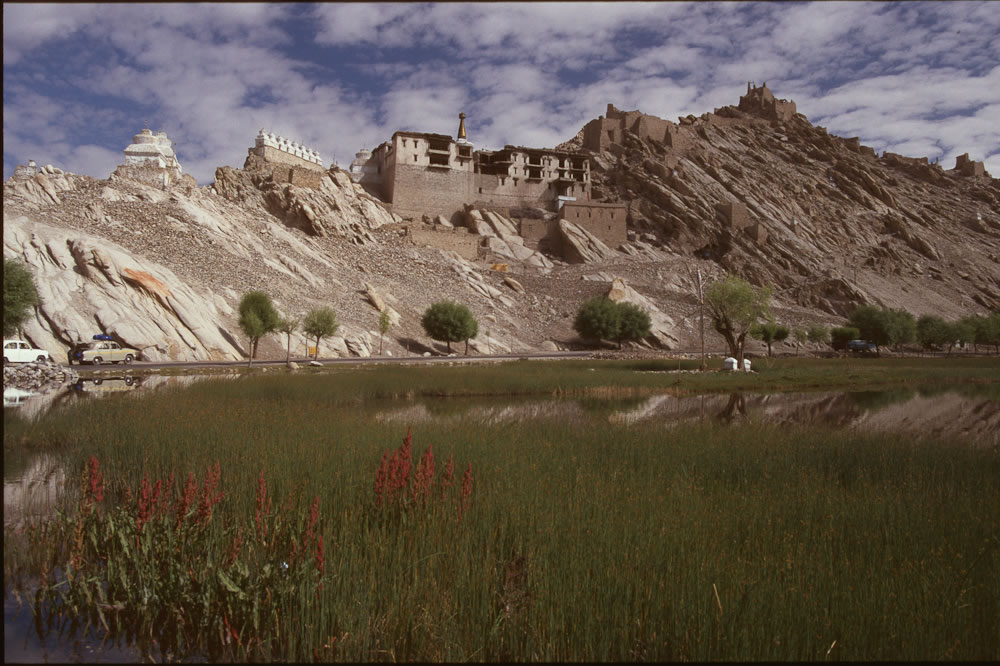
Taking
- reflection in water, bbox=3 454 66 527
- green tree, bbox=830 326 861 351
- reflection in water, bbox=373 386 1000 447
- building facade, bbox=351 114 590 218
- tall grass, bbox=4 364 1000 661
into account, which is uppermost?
building facade, bbox=351 114 590 218

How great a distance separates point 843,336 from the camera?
70.5 m

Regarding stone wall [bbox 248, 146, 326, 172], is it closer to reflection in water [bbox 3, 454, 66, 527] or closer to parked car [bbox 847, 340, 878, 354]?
parked car [bbox 847, 340, 878, 354]

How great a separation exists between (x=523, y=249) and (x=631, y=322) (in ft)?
67.9

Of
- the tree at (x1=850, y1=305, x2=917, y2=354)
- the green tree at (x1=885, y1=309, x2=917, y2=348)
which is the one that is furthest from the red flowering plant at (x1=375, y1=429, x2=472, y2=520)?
the green tree at (x1=885, y1=309, x2=917, y2=348)

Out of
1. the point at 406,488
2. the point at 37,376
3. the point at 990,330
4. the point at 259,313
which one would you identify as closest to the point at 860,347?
the point at 990,330

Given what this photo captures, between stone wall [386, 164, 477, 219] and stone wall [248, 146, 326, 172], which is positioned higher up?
stone wall [248, 146, 326, 172]

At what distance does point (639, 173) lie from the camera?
9250 centimetres

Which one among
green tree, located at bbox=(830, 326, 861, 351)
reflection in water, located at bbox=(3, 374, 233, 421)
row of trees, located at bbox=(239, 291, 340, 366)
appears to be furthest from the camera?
green tree, located at bbox=(830, 326, 861, 351)

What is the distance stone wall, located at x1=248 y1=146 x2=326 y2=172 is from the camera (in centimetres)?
7831

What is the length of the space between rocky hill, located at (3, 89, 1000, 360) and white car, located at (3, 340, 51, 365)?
3.97m

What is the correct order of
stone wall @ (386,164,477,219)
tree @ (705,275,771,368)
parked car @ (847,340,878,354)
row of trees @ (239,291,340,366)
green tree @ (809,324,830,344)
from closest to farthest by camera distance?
row of trees @ (239,291,340,366)
tree @ (705,275,771,368)
parked car @ (847,340,878,354)
green tree @ (809,324,830,344)
stone wall @ (386,164,477,219)

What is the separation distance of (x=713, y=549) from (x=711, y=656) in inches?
69.7

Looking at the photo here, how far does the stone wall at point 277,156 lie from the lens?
78312mm

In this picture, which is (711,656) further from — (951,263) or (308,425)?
(951,263)
